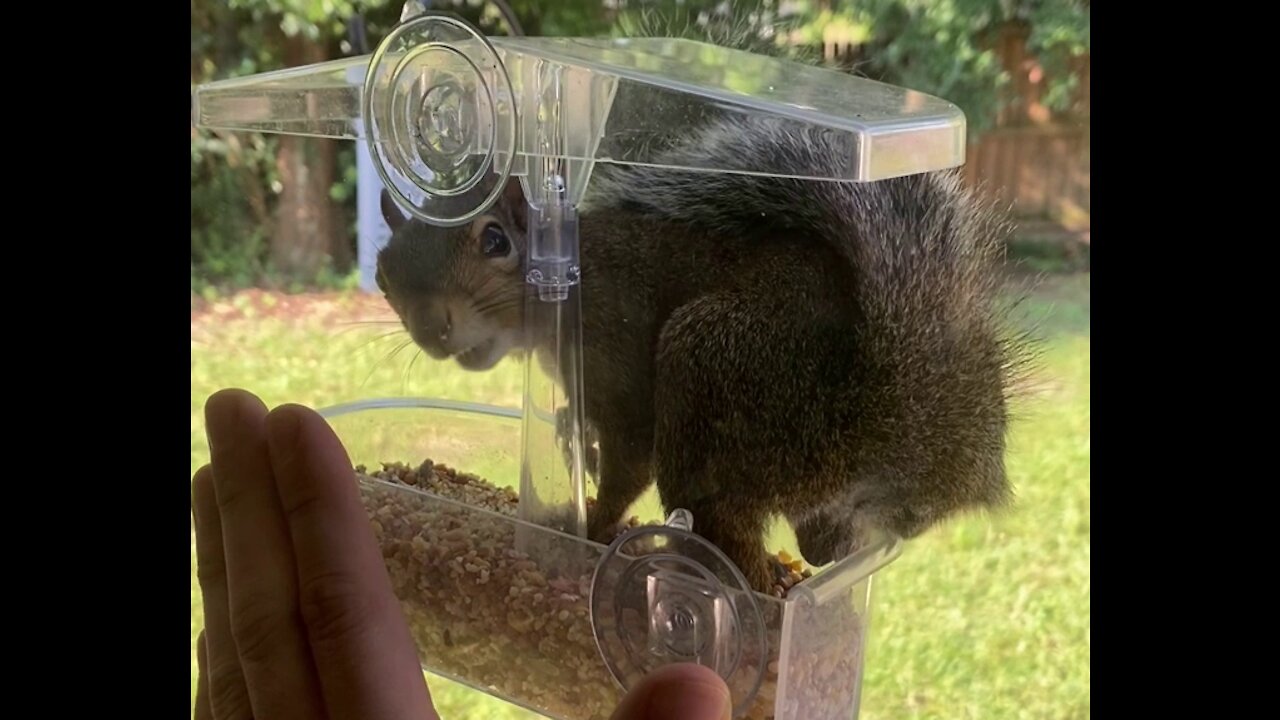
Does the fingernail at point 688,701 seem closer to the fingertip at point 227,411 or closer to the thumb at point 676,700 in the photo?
the thumb at point 676,700

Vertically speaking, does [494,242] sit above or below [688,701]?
above

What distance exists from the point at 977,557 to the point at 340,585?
0.54 m

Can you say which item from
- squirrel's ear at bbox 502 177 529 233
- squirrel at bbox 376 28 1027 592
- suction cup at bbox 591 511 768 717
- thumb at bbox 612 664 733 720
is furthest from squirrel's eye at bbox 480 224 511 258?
thumb at bbox 612 664 733 720

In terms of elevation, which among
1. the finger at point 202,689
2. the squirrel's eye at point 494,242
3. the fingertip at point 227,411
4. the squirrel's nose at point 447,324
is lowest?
the finger at point 202,689

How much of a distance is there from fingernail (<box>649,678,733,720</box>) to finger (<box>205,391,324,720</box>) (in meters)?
0.30

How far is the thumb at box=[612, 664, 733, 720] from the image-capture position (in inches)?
27.3

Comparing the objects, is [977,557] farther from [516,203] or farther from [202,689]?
[202,689]

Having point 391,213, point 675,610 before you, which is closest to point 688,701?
point 675,610

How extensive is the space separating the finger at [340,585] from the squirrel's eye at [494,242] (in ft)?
0.73

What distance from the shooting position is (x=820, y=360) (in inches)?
32.6

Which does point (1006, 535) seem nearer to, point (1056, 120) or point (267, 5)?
point (1056, 120)

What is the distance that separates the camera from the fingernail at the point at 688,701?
693mm

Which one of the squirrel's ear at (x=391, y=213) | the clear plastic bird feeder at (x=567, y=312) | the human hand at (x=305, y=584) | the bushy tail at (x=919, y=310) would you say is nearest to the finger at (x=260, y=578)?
the human hand at (x=305, y=584)

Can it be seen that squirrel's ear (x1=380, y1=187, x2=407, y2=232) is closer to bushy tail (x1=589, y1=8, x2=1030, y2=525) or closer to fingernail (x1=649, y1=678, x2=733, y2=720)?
A: bushy tail (x1=589, y1=8, x2=1030, y2=525)
